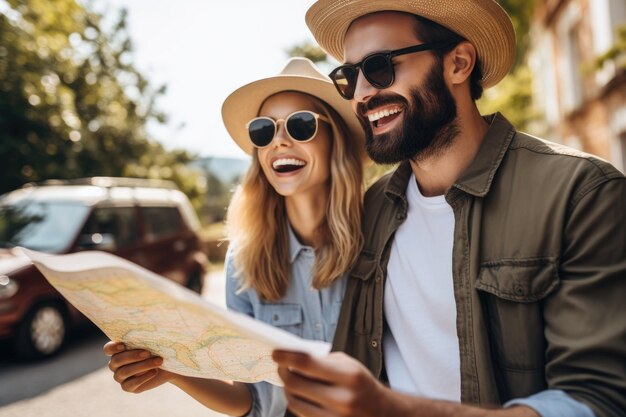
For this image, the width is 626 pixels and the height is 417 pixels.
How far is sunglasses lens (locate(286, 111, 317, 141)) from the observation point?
2.40 m

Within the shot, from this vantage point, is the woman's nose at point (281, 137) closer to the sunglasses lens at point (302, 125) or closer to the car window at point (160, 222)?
the sunglasses lens at point (302, 125)

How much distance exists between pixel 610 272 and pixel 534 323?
0.25 meters

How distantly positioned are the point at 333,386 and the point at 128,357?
0.75 m

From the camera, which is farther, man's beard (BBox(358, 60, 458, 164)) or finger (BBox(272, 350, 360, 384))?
man's beard (BBox(358, 60, 458, 164))

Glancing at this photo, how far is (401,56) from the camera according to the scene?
1887 mm

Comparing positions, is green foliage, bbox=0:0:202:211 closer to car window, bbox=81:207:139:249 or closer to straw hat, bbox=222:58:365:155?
car window, bbox=81:207:139:249

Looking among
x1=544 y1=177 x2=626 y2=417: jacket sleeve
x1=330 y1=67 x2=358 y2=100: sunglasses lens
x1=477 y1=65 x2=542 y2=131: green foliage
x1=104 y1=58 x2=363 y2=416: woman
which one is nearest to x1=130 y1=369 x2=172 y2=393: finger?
x1=104 y1=58 x2=363 y2=416: woman

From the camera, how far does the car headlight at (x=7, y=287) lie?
5656 millimetres

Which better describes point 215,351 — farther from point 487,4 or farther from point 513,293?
point 487,4

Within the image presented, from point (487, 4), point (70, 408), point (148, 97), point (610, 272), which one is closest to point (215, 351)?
point (610, 272)

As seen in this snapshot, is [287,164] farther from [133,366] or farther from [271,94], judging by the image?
[133,366]

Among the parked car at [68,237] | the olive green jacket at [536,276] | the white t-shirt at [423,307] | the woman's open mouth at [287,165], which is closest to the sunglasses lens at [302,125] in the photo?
the woman's open mouth at [287,165]

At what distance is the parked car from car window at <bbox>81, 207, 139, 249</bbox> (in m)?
0.01

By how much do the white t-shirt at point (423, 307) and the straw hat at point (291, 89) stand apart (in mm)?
807
